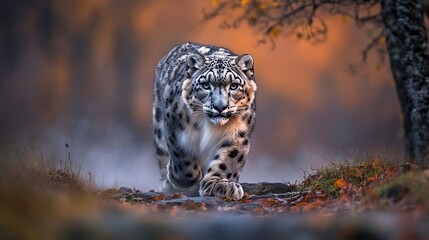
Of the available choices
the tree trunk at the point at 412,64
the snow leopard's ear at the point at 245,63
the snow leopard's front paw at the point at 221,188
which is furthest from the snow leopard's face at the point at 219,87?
the tree trunk at the point at 412,64

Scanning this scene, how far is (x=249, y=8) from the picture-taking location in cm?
1423

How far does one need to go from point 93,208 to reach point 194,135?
18.3 feet

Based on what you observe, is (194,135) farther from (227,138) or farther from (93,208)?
(93,208)

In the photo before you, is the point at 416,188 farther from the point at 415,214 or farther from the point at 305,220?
the point at 305,220

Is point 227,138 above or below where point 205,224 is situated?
above

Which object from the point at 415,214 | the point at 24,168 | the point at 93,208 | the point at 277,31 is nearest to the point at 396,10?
the point at 277,31

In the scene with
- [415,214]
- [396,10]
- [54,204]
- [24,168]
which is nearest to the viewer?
[54,204]

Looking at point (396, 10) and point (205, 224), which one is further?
point (396, 10)

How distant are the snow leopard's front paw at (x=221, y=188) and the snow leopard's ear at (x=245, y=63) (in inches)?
48.6

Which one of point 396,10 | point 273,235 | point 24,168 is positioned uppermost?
point 396,10

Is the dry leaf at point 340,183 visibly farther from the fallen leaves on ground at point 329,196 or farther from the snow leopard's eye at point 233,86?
the snow leopard's eye at point 233,86

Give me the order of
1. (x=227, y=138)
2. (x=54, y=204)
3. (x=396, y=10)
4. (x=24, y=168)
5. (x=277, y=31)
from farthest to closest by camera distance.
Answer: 1. (x=277, y=31)
2. (x=396, y=10)
3. (x=227, y=138)
4. (x=24, y=168)
5. (x=54, y=204)

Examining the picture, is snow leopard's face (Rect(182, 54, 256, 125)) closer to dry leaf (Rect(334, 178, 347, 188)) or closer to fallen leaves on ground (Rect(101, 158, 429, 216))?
fallen leaves on ground (Rect(101, 158, 429, 216))

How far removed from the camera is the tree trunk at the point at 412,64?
12.8 metres
